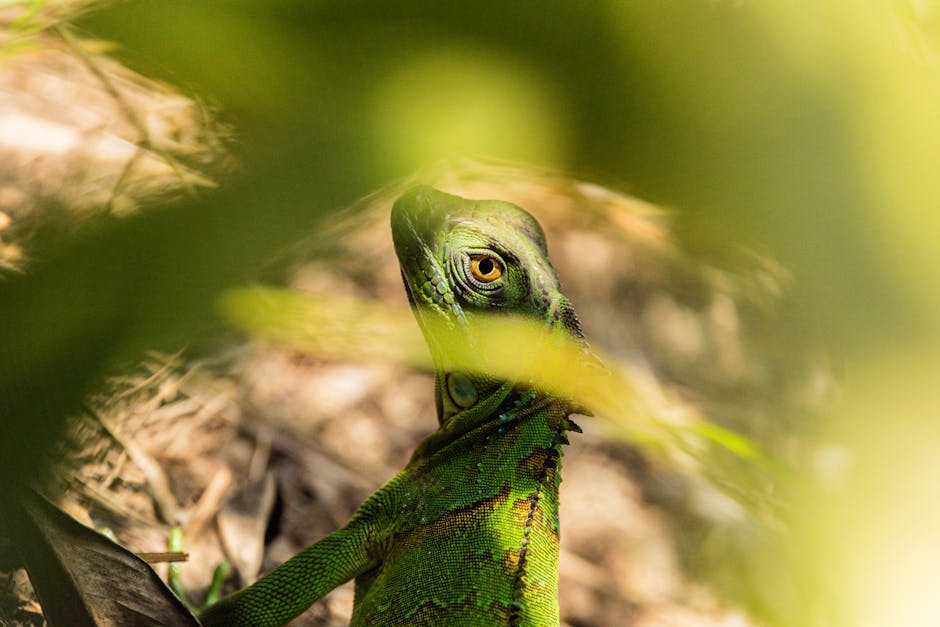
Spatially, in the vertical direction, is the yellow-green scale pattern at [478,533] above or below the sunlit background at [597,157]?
above

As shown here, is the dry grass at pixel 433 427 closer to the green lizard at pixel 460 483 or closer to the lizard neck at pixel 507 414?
the green lizard at pixel 460 483

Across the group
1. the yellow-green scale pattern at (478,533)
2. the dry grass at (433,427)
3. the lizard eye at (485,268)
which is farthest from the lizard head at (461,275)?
the dry grass at (433,427)

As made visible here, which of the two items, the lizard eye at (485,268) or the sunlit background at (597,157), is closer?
the sunlit background at (597,157)

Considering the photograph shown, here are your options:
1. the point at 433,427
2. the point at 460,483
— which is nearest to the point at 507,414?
the point at 460,483

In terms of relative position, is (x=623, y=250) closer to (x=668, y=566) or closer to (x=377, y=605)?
(x=668, y=566)

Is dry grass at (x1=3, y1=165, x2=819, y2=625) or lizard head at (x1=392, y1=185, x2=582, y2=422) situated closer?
lizard head at (x1=392, y1=185, x2=582, y2=422)

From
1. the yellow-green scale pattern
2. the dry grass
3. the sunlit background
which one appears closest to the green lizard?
the yellow-green scale pattern

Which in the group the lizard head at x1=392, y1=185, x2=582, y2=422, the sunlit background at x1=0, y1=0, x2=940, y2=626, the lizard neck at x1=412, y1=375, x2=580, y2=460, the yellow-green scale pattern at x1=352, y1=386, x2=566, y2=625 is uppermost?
the lizard head at x1=392, y1=185, x2=582, y2=422

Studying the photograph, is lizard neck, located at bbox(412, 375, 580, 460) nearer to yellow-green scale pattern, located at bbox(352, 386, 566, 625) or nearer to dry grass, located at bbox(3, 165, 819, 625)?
yellow-green scale pattern, located at bbox(352, 386, 566, 625)
